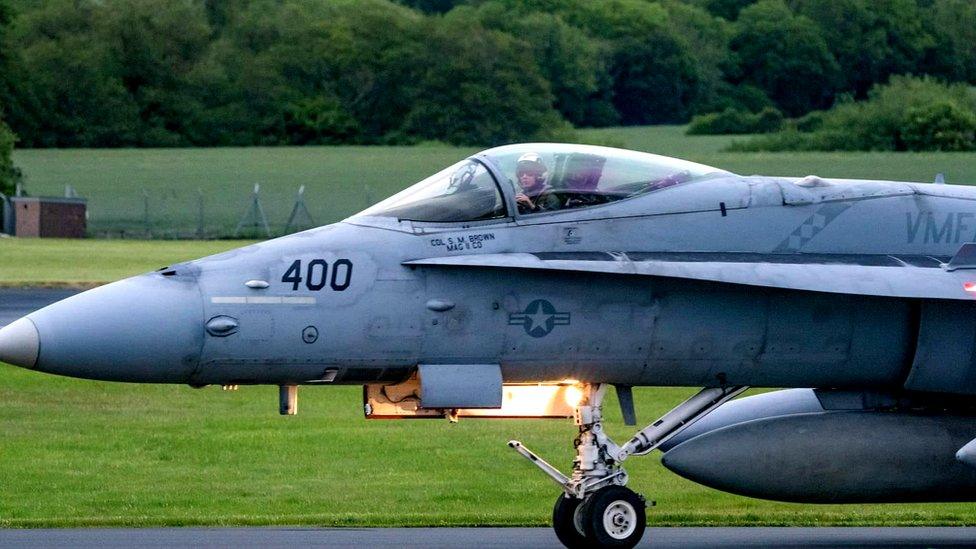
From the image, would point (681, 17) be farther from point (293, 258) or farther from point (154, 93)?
point (293, 258)

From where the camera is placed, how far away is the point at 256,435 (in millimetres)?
17047

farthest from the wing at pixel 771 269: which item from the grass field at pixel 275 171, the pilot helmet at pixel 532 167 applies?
the grass field at pixel 275 171

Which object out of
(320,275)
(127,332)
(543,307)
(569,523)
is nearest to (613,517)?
(569,523)

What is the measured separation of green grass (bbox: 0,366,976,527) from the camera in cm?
1260

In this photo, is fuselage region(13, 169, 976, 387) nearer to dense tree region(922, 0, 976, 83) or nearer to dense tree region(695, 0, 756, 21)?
dense tree region(922, 0, 976, 83)

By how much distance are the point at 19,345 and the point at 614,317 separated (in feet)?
11.4

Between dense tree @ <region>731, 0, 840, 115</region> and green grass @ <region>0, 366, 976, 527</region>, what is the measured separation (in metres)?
43.7

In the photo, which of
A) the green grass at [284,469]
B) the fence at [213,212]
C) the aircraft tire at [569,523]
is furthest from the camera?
the fence at [213,212]

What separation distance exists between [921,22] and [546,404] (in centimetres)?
5231

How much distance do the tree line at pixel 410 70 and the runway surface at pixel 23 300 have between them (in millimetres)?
31033

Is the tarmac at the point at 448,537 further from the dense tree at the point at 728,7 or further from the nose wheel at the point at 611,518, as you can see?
the dense tree at the point at 728,7

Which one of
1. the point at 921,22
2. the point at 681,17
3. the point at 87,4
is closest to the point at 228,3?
the point at 87,4

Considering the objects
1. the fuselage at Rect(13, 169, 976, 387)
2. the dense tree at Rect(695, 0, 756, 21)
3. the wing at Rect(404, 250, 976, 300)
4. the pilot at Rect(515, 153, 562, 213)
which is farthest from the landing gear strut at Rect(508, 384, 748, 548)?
the dense tree at Rect(695, 0, 756, 21)

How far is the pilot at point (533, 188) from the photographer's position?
394 inches
